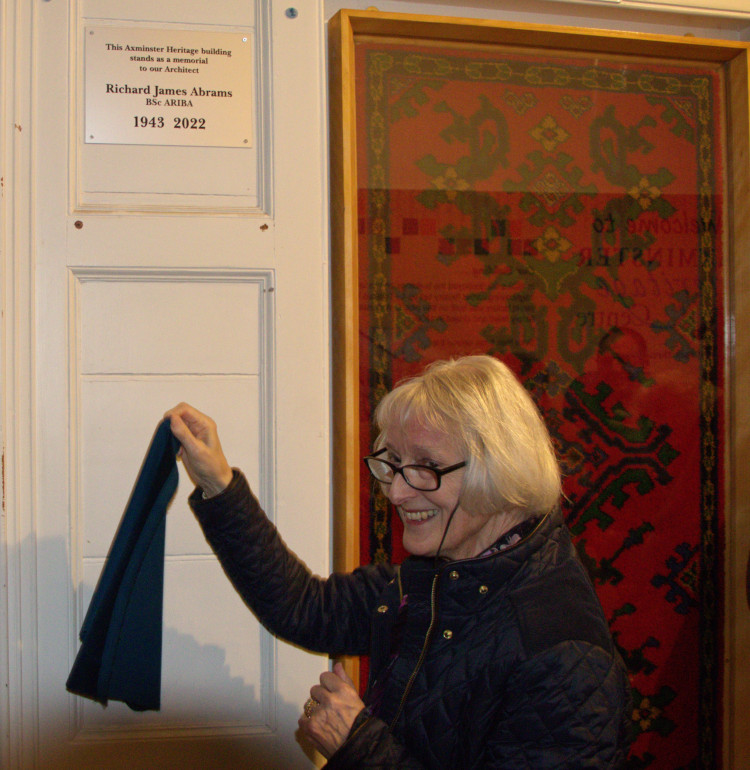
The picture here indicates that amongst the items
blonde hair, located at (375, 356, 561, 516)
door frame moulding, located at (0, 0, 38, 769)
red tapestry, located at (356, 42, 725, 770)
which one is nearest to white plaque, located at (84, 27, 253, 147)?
door frame moulding, located at (0, 0, 38, 769)

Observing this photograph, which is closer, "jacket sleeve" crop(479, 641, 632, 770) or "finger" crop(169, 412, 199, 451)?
"jacket sleeve" crop(479, 641, 632, 770)

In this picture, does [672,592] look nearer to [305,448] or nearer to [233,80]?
[305,448]

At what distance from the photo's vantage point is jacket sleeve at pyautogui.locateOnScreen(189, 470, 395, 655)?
1162mm

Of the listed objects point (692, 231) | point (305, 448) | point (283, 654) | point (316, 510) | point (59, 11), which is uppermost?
point (59, 11)

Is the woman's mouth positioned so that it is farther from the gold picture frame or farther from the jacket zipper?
the gold picture frame

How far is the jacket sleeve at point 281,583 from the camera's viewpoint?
1.16 meters

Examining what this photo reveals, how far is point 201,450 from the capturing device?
3.76ft

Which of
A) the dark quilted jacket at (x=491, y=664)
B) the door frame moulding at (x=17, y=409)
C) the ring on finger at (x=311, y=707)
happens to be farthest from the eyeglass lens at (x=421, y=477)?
the door frame moulding at (x=17, y=409)

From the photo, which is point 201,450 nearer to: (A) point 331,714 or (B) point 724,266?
(A) point 331,714

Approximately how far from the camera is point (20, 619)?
4.34ft

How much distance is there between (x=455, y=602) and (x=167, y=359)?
78cm

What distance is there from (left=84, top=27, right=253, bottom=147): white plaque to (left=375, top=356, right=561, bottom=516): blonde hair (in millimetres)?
721

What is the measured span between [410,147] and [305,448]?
2.37 feet

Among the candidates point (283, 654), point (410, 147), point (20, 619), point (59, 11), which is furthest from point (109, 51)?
point (283, 654)
